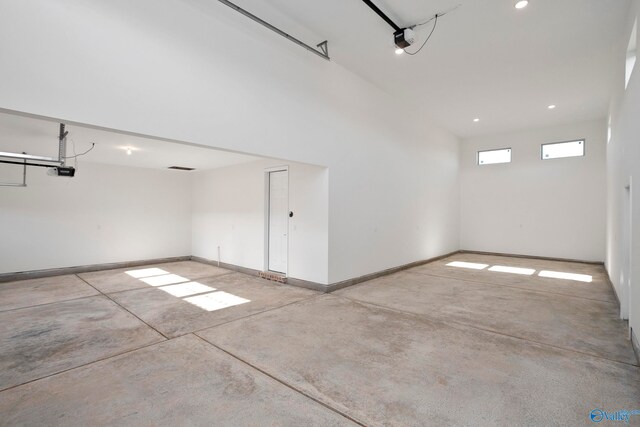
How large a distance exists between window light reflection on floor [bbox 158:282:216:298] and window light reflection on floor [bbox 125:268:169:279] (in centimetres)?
142

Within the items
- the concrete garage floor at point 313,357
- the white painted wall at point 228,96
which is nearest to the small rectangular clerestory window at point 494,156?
the white painted wall at point 228,96

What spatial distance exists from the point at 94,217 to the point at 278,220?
4.69m

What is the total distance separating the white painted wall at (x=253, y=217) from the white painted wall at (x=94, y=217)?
71 centimetres

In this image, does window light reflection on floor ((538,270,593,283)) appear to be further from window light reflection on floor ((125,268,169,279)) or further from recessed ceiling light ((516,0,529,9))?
window light reflection on floor ((125,268,169,279))

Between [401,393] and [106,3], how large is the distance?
437cm

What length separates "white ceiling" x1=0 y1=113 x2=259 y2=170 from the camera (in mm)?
4273

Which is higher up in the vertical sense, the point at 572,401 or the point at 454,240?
the point at 454,240

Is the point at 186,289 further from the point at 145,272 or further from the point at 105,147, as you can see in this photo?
the point at 105,147

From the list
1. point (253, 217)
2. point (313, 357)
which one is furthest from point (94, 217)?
point (313, 357)

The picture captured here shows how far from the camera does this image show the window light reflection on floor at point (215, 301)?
4547 millimetres

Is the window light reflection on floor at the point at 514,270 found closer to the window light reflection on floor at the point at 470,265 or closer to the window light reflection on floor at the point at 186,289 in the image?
the window light reflection on floor at the point at 470,265

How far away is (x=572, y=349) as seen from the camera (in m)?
3.13

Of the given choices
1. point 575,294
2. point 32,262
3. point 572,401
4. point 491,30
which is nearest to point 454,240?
point 575,294

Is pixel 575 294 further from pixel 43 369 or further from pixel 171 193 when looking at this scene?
pixel 171 193
